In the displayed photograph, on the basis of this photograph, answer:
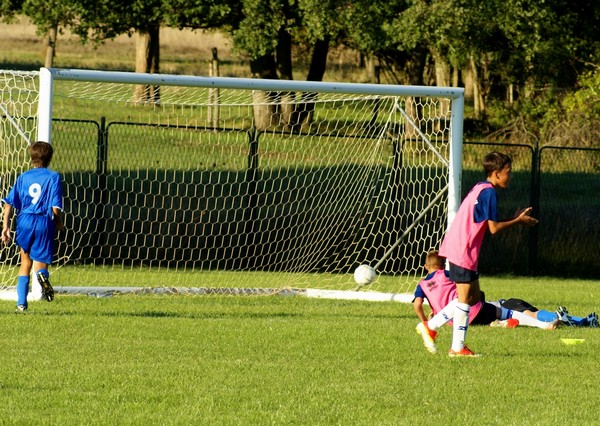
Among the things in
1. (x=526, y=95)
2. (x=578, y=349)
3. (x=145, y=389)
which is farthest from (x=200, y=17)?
(x=145, y=389)

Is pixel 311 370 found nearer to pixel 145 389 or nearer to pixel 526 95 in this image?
pixel 145 389

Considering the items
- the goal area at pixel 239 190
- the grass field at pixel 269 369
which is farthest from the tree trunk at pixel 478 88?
the grass field at pixel 269 369

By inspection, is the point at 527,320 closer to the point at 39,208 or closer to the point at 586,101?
the point at 39,208

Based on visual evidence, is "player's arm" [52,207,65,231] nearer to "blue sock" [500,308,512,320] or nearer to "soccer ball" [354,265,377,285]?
"soccer ball" [354,265,377,285]

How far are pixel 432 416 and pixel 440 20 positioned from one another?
20.0 metres

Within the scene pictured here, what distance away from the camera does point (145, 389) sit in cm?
742

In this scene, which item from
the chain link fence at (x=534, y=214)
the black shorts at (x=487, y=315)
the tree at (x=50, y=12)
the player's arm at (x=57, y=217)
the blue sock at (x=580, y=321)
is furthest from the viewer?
the tree at (x=50, y=12)

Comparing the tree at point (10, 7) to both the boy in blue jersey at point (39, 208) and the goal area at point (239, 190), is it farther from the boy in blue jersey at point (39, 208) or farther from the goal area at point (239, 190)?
the boy in blue jersey at point (39, 208)

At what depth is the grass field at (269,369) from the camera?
Result: 689 cm

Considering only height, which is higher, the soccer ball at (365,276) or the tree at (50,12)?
the tree at (50,12)

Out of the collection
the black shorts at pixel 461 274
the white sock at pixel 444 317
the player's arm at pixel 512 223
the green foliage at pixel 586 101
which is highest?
the green foliage at pixel 586 101

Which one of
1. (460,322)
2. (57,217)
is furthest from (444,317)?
(57,217)

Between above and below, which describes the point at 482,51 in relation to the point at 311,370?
above

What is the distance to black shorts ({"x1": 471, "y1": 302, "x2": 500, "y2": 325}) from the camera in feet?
37.6
